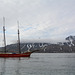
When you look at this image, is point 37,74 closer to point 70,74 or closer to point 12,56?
point 70,74

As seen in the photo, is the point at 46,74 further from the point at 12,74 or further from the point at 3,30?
the point at 3,30

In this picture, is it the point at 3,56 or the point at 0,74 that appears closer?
the point at 0,74

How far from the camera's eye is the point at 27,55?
10438 centimetres

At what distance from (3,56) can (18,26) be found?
25.2 m

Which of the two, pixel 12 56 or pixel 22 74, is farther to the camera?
pixel 12 56

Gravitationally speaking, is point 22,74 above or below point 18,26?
below

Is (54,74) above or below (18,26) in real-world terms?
below

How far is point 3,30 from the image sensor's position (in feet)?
364

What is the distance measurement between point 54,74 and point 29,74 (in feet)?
17.2

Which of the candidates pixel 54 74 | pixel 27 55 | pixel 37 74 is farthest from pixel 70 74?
pixel 27 55

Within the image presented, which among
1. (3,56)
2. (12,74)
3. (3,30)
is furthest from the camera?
(3,30)

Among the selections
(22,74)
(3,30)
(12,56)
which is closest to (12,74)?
(22,74)

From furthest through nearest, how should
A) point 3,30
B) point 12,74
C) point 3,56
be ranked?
point 3,30, point 3,56, point 12,74

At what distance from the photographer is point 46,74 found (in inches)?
1223
